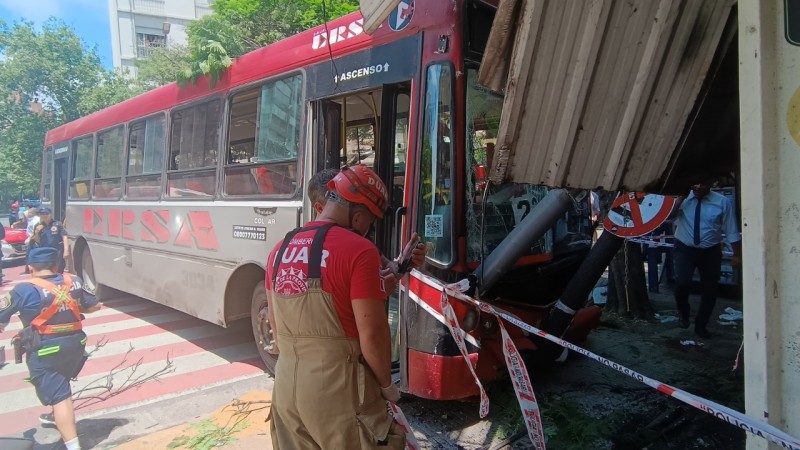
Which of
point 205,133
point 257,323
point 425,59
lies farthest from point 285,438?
point 205,133

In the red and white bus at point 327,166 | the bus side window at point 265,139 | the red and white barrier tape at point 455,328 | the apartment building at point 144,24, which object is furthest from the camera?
the apartment building at point 144,24

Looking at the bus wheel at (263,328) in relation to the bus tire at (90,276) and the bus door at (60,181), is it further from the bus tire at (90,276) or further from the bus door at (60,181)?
the bus door at (60,181)

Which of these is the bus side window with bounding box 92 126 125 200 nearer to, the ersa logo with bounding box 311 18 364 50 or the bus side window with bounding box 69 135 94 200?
the bus side window with bounding box 69 135 94 200

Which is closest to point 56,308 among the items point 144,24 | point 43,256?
point 43,256

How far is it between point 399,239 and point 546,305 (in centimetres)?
141

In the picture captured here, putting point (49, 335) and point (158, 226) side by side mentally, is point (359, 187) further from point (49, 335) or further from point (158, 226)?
point (158, 226)

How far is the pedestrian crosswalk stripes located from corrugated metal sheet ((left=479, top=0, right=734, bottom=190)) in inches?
152

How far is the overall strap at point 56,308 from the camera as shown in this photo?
139 inches

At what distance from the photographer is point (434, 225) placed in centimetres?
322

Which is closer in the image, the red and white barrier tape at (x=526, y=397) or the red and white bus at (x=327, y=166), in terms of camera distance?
the red and white barrier tape at (x=526, y=397)

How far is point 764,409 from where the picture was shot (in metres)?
1.54

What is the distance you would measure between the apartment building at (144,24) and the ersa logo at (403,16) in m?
34.1

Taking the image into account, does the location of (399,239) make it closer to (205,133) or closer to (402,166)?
(402,166)

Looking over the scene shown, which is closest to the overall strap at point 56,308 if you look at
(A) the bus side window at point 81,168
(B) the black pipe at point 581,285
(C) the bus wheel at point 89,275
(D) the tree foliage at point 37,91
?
(B) the black pipe at point 581,285
